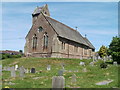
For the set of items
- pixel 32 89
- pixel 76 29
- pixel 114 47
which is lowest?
pixel 32 89

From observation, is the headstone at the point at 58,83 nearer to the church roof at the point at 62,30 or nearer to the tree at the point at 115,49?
the tree at the point at 115,49

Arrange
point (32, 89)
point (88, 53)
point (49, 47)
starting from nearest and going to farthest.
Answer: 1. point (32, 89)
2. point (49, 47)
3. point (88, 53)

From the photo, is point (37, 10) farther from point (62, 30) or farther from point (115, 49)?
point (115, 49)

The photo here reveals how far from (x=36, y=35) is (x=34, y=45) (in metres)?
2.50

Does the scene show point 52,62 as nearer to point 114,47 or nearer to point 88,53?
point 114,47

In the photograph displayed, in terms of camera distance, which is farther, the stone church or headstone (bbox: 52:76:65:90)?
the stone church

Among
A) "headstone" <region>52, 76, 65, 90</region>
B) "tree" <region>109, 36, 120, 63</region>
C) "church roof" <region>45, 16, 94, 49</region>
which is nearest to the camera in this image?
"headstone" <region>52, 76, 65, 90</region>

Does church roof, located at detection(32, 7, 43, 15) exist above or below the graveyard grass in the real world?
above

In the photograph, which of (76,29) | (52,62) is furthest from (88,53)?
(52,62)

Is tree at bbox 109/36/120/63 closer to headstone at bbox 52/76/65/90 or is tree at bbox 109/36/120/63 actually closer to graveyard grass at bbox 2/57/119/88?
graveyard grass at bbox 2/57/119/88

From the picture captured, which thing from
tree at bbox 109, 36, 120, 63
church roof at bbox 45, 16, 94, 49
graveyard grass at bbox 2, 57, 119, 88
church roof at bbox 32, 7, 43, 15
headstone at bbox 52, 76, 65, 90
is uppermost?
church roof at bbox 32, 7, 43, 15

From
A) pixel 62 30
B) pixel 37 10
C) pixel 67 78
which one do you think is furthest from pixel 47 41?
pixel 67 78

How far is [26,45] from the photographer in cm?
4441

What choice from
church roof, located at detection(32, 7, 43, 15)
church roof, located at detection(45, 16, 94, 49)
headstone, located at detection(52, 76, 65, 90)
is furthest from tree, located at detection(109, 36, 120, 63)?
church roof, located at detection(32, 7, 43, 15)
